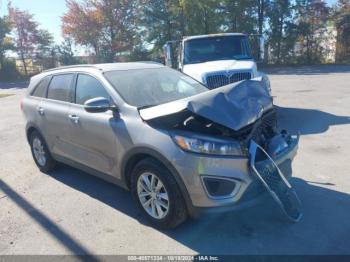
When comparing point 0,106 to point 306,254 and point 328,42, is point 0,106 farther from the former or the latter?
point 328,42

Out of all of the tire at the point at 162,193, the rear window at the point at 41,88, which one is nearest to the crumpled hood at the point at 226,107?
the tire at the point at 162,193

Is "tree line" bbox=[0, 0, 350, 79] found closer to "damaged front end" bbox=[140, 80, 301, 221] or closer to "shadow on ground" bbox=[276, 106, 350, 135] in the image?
"shadow on ground" bbox=[276, 106, 350, 135]

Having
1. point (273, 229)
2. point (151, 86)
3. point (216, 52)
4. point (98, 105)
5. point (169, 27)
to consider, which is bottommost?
point (273, 229)

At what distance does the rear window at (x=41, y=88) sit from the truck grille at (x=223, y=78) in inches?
153

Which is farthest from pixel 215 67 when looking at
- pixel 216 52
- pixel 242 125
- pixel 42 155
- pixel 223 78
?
pixel 242 125

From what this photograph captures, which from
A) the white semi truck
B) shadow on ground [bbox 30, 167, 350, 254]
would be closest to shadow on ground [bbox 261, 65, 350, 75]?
the white semi truck

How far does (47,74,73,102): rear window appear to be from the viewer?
4.98 metres

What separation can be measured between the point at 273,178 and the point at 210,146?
2.77 feet

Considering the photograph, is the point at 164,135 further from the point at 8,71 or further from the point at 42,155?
the point at 8,71

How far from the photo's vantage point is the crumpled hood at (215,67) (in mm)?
8281

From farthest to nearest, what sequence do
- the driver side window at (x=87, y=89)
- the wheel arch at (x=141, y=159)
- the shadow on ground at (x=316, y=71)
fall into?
1. the shadow on ground at (x=316, y=71)
2. the driver side window at (x=87, y=89)
3. the wheel arch at (x=141, y=159)

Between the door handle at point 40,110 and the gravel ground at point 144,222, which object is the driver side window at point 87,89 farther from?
the gravel ground at point 144,222

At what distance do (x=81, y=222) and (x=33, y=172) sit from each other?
2359 millimetres

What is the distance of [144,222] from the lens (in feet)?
13.3
